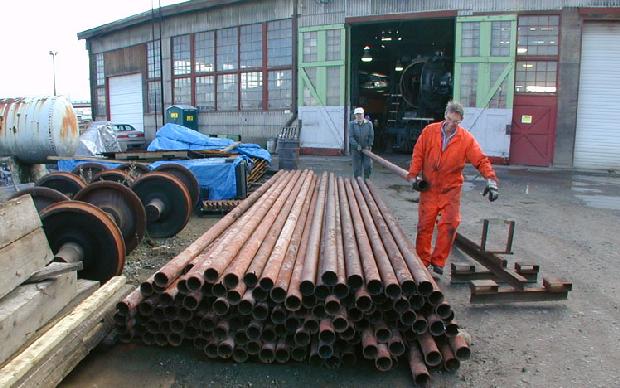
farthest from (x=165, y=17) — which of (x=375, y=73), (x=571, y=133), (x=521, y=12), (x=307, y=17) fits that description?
(x=571, y=133)

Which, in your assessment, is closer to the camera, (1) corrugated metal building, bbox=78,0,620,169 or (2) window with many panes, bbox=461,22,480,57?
(1) corrugated metal building, bbox=78,0,620,169

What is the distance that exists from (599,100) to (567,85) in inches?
45.8

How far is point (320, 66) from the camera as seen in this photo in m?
18.5

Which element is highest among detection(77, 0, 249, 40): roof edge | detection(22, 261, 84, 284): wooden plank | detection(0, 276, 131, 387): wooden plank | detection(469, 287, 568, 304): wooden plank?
detection(77, 0, 249, 40): roof edge

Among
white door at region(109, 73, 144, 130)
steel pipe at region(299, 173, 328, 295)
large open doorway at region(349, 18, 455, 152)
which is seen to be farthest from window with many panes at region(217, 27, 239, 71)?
steel pipe at region(299, 173, 328, 295)

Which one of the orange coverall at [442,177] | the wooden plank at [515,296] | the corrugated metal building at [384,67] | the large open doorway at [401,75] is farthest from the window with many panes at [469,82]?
the wooden plank at [515,296]

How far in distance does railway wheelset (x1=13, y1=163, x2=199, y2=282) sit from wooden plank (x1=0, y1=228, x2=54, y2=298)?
898 millimetres

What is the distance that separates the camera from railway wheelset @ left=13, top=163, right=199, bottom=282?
4695mm

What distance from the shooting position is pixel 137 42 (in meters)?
25.5

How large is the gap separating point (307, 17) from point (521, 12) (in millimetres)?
7321

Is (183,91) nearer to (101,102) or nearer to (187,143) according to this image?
(101,102)

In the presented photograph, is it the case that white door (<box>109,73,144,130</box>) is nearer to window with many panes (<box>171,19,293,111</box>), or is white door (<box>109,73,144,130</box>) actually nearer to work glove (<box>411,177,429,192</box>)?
window with many panes (<box>171,19,293,111</box>)

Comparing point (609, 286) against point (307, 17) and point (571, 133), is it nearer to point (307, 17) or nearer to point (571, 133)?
point (571, 133)

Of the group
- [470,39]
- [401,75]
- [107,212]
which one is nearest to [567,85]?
[470,39]
